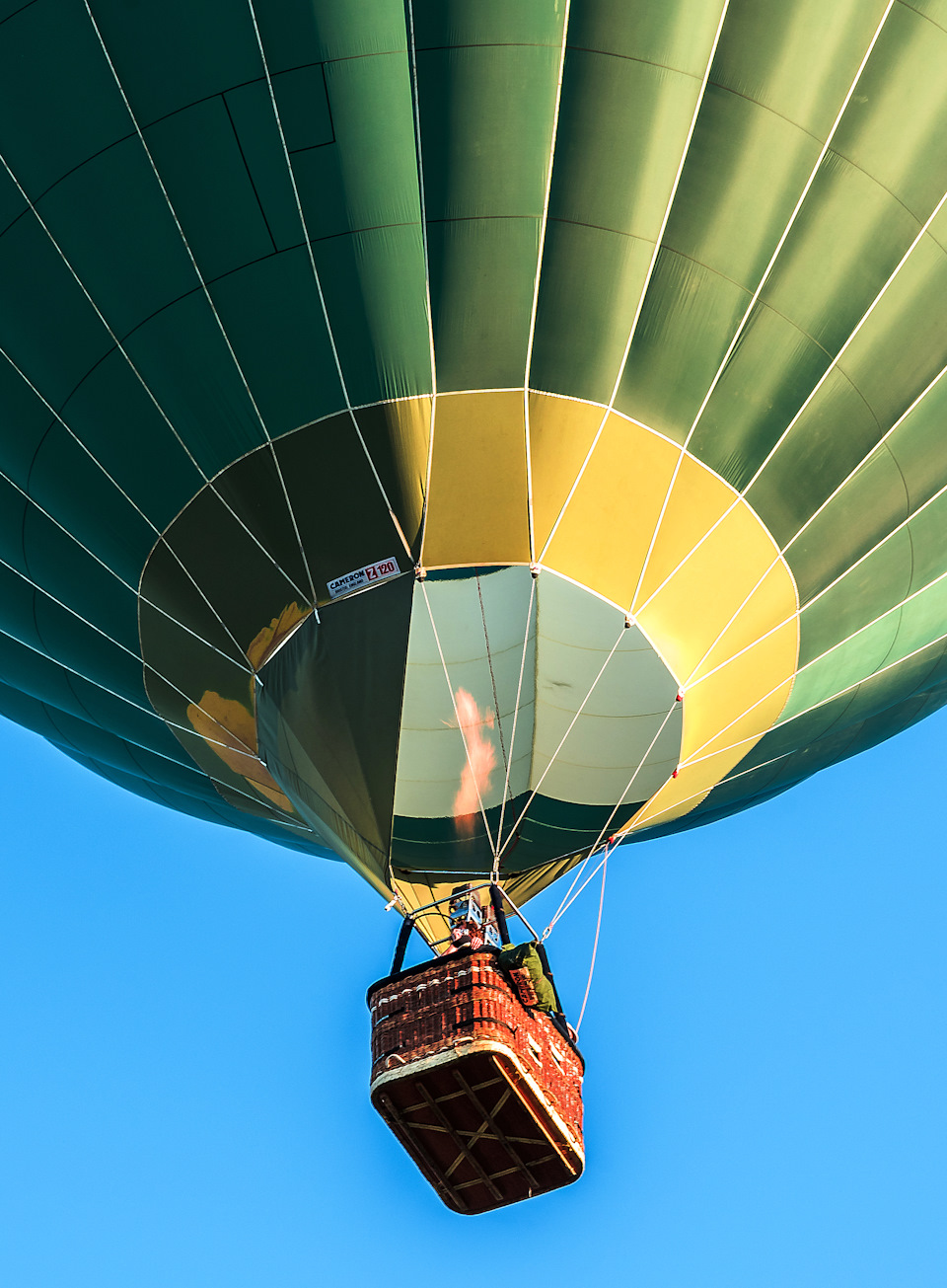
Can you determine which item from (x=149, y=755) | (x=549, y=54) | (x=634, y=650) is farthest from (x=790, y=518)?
(x=149, y=755)

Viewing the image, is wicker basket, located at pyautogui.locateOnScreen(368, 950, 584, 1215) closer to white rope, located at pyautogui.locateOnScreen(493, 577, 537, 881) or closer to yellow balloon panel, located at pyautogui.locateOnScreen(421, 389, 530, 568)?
white rope, located at pyautogui.locateOnScreen(493, 577, 537, 881)

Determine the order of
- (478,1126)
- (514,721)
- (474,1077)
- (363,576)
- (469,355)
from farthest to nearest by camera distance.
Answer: (514,721) → (363,576) → (469,355) → (478,1126) → (474,1077)

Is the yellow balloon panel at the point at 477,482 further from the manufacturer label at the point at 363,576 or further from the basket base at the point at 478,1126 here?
the basket base at the point at 478,1126

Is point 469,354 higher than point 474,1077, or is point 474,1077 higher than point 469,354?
point 469,354

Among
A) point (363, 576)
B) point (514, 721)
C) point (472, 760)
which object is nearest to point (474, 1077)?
point (472, 760)

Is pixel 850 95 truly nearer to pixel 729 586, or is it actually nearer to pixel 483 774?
pixel 729 586

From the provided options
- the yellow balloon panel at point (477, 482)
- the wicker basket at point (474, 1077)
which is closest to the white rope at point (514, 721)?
the yellow balloon panel at point (477, 482)

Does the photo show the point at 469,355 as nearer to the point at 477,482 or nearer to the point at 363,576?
the point at 477,482

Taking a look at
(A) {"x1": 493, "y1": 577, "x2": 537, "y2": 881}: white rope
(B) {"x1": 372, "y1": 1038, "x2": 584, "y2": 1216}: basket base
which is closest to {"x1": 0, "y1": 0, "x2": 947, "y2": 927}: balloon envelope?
(A) {"x1": 493, "y1": 577, "x2": 537, "y2": 881}: white rope
